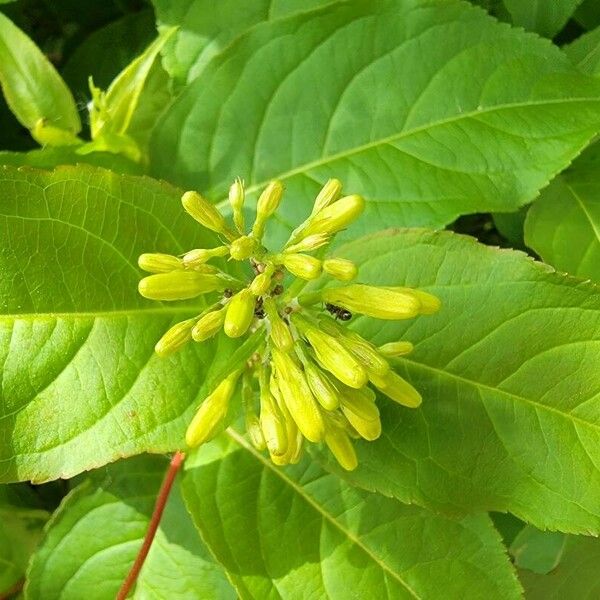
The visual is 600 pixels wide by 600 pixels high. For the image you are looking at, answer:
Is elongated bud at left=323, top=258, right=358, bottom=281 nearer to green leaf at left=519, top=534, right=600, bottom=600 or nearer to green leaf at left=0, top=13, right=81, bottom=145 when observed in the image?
green leaf at left=0, top=13, right=81, bottom=145

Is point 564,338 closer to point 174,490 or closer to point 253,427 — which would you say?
point 253,427

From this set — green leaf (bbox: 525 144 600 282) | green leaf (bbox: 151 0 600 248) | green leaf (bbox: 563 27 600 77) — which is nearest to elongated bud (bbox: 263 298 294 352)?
green leaf (bbox: 151 0 600 248)

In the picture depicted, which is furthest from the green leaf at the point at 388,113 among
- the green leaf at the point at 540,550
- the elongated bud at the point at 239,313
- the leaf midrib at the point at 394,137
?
the green leaf at the point at 540,550

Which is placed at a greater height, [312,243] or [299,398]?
[312,243]

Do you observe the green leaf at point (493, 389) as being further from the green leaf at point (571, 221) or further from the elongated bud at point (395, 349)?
the green leaf at point (571, 221)

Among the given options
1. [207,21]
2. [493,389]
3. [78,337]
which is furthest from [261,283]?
[207,21]

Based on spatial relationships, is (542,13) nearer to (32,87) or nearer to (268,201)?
(268,201)
